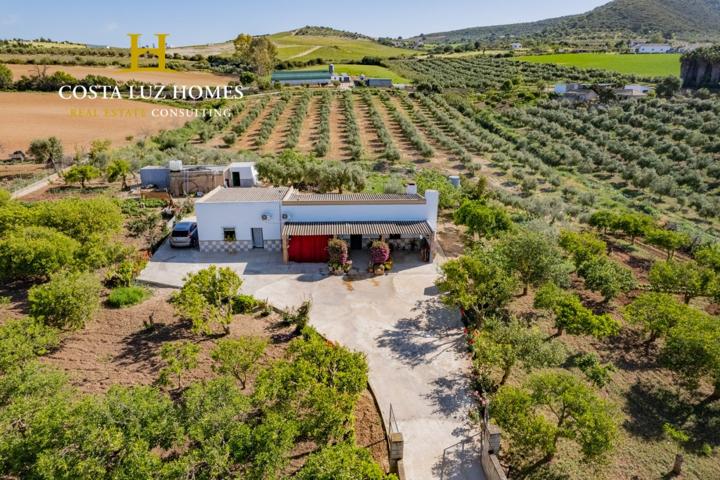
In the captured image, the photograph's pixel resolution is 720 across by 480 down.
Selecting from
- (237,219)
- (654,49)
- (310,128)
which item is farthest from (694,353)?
(654,49)

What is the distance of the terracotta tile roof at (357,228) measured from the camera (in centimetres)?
2414

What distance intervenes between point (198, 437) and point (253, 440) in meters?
1.29

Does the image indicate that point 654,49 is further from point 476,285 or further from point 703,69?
point 476,285

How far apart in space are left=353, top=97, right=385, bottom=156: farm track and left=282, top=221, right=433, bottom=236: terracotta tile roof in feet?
95.2

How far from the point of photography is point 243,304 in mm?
19953

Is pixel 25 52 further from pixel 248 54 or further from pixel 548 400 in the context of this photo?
pixel 548 400

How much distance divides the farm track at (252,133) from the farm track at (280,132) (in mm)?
2052

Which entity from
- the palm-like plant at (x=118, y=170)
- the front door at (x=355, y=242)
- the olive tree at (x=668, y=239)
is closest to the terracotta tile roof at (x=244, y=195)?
the front door at (x=355, y=242)

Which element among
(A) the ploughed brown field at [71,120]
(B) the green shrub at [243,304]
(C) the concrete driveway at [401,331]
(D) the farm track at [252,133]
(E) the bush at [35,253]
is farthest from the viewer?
(A) the ploughed brown field at [71,120]

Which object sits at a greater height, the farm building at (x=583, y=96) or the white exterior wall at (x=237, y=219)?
the farm building at (x=583, y=96)

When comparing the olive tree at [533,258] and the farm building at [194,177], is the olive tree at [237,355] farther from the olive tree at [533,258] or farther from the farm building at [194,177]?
the farm building at [194,177]

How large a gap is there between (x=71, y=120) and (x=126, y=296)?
59.5 metres

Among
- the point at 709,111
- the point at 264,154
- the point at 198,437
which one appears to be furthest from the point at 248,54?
the point at 198,437

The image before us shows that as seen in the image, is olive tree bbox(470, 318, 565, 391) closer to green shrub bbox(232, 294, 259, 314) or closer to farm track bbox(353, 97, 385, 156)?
green shrub bbox(232, 294, 259, 314)
